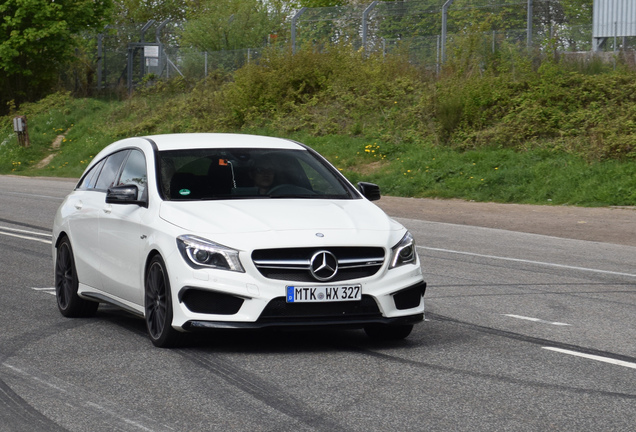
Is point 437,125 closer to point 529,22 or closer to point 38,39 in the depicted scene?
point 529,22

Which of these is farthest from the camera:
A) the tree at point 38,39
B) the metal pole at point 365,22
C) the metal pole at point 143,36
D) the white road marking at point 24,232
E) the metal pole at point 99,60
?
the metal pole at point 99,60

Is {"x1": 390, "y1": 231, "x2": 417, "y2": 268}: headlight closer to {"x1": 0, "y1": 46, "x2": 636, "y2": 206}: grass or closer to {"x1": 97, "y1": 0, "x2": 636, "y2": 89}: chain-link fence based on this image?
{"x1": 0, "y1": 46, "x2": 636, "y2": 206}: grass

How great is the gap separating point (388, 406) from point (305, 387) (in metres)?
0.65

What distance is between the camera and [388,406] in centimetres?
577

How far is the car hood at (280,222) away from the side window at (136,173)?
596mm

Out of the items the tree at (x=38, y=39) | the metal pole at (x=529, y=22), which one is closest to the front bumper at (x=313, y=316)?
the metal pole at (x=529, y=22)

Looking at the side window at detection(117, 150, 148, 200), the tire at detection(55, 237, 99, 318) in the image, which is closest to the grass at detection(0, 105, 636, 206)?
the tire at detection(55, 237, 99, 318)

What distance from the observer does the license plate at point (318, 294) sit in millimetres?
6980

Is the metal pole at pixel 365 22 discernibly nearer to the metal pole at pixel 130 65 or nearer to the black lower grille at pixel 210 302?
the metal pole at pixel 130 65

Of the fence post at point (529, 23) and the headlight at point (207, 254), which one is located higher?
the fence post at point (529, 23)

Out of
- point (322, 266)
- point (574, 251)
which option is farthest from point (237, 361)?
point (574, 251)

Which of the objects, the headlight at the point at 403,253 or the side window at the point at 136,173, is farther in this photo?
the side window at the point at 136,173

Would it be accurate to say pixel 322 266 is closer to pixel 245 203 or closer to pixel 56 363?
pixel 245 203

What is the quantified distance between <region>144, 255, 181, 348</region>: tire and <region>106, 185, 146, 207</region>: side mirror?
628mm
